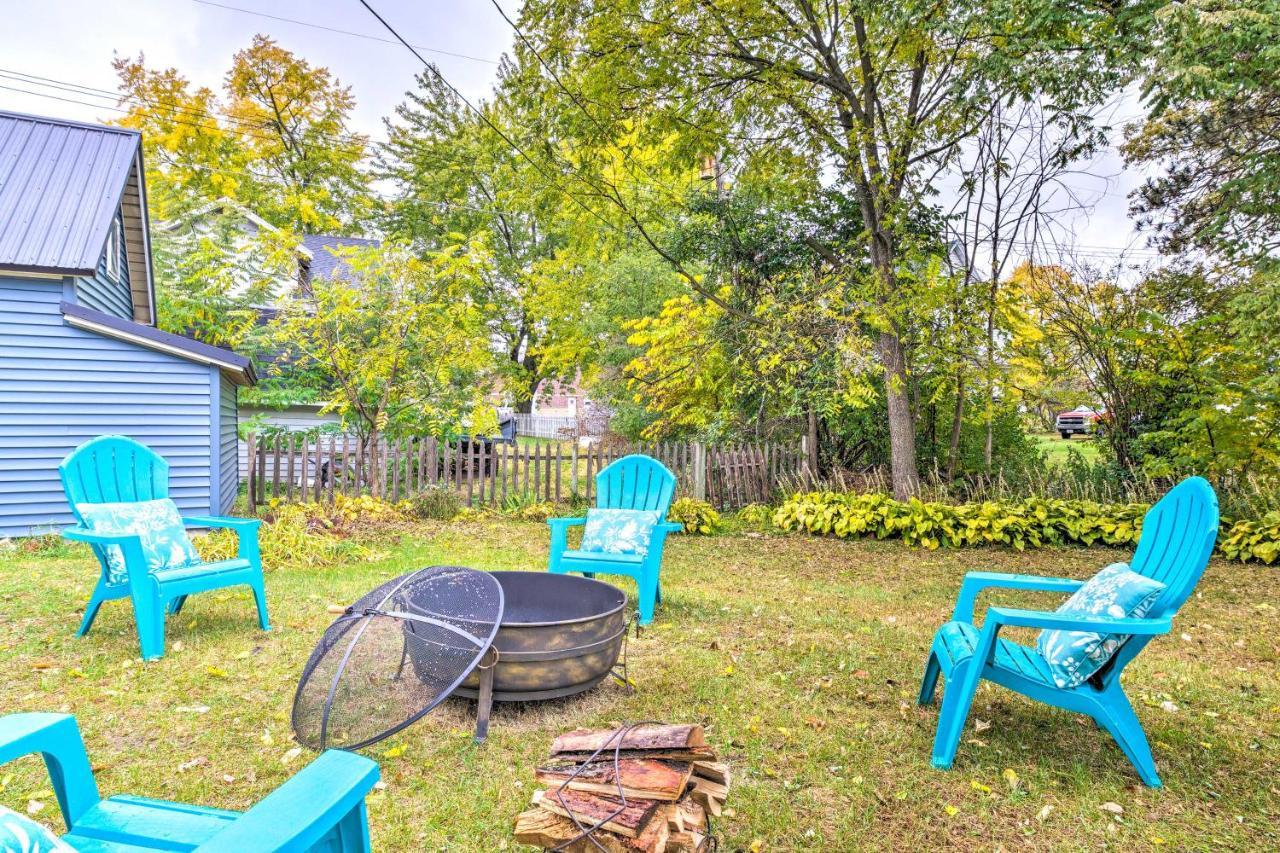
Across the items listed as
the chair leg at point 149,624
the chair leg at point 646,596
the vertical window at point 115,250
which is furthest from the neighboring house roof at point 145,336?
the chair leg at point 646,596

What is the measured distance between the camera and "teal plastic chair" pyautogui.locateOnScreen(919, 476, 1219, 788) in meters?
2.32

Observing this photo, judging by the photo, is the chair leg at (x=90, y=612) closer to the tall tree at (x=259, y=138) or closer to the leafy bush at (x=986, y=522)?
the leafy bush at (x=986, y=522)

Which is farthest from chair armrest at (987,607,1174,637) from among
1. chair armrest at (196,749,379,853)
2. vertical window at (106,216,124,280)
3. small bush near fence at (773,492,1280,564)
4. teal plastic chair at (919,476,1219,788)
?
vertical window at (106,216,124,280)

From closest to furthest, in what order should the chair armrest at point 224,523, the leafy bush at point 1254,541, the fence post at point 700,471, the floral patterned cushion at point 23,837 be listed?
1. the floral patterned cushion at point 23,837
2. the chair armrest at point 224,523
3. the leafy bush at point 1254,541
4. the fence post at point 700,471

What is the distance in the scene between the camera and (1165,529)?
2.61m

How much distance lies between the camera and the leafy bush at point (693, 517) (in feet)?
24.4

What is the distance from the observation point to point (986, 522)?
264 inches

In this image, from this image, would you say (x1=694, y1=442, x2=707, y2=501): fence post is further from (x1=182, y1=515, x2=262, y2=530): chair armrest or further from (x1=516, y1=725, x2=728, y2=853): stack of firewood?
(x1=516, y1=725, x2=728, y2=853): stack of firewood

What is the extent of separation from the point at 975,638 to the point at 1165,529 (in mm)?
820

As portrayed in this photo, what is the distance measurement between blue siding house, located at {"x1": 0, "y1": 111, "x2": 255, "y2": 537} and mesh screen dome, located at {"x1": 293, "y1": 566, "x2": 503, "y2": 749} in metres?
5.38

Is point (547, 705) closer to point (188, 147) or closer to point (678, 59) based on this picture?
point (678, 59)

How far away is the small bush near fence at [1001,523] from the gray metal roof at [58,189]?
7.83 metres

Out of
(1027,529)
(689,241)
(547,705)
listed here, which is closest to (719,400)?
(689,241)

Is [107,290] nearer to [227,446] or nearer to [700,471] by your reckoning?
[227,446]
